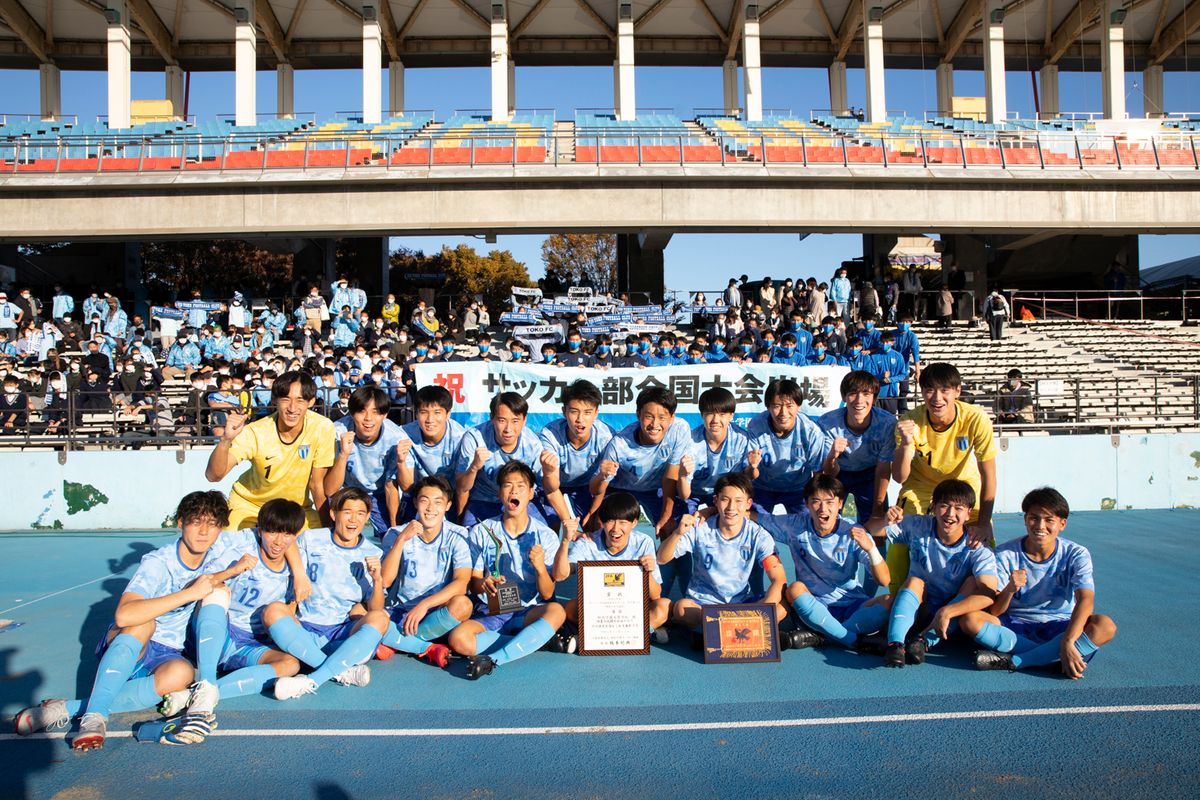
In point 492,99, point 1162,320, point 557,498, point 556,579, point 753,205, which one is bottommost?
point 556,579

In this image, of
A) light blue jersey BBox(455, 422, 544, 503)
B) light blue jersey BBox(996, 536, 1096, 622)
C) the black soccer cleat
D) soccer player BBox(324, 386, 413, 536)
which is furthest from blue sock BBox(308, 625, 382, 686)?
light blue jersey BBox(996, 536, 1096, 622)

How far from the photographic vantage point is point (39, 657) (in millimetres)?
5984

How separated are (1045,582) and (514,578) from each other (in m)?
3.43

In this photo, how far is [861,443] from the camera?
6.93 meters

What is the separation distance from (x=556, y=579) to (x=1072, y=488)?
28.4ft

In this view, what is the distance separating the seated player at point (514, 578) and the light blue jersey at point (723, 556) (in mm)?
946

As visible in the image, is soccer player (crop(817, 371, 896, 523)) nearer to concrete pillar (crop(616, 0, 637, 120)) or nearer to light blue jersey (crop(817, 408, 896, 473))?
light blue jersey (crop(817, 408, 896, 473))

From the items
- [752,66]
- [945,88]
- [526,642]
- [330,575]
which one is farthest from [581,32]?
[526,642]

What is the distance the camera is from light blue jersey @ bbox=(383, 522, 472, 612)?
600 cm

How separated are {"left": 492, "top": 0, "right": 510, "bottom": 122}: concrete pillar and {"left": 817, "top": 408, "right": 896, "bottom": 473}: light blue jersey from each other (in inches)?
841

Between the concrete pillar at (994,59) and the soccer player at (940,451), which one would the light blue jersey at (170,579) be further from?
the concrete pillar at (994,59)

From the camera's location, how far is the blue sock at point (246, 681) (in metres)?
5.08

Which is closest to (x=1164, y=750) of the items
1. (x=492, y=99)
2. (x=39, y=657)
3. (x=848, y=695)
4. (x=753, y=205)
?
(x=848, y=695)

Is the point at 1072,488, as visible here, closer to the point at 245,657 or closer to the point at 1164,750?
the point at 1164,750
